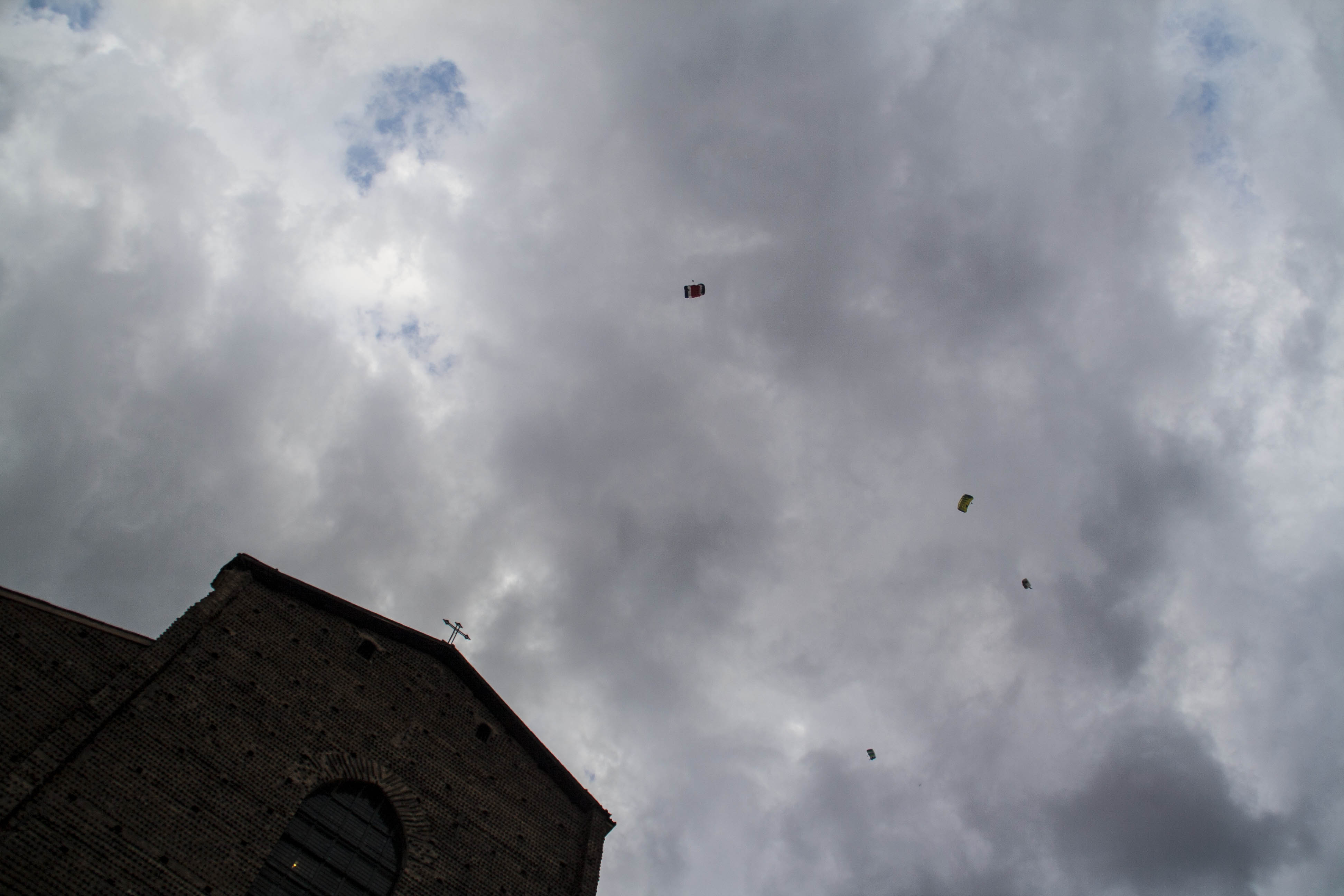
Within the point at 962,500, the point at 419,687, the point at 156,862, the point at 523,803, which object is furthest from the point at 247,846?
the point at 962,500

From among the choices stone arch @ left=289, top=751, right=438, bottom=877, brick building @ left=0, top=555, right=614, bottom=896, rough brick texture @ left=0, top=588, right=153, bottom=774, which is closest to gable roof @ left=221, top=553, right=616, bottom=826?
brick building @ left=0, top=555, right=614, bottom=896

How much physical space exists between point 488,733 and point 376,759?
3535 millimetres

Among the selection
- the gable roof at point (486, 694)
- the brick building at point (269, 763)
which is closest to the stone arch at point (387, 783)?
the brick building at point (269, 763)

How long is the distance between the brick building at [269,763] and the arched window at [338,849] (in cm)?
4

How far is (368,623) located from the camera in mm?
18391

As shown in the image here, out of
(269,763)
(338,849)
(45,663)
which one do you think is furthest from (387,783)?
(45,663)

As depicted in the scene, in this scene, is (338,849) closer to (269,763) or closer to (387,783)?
(387,783)

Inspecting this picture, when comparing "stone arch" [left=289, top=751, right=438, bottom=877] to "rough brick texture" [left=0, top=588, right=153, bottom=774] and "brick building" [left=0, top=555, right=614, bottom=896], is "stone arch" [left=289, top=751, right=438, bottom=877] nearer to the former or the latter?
"brick building" [left=0, top=555, right=614, bottom=896]

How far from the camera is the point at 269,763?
45.6 feet

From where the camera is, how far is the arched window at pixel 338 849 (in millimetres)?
13117

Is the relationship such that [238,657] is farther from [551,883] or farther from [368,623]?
[551,883]

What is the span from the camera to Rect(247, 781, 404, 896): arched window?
13117mm

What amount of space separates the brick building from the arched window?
4 centimetres

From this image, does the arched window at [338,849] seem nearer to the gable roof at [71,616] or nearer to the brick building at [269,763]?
the brick building at [269,763]
